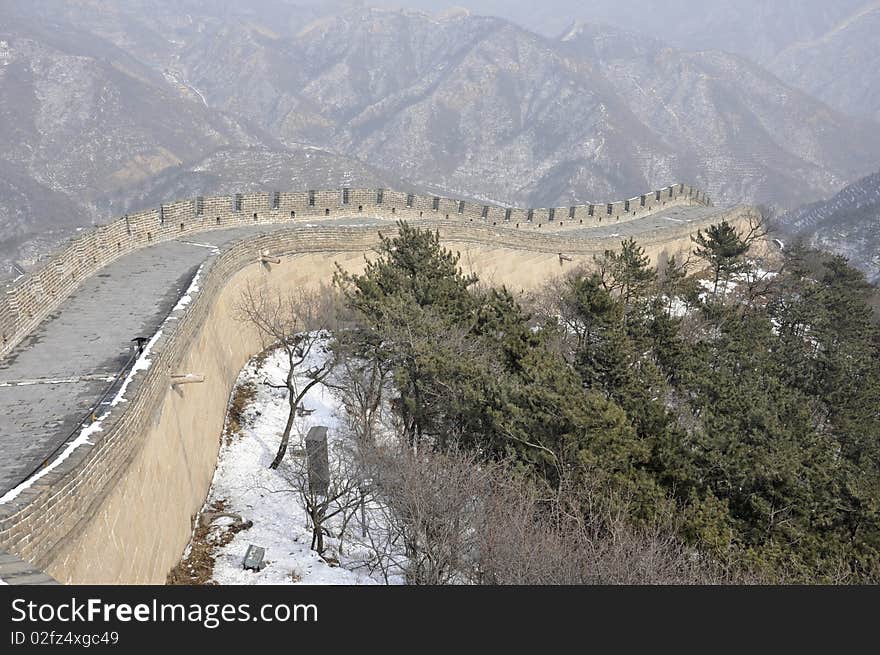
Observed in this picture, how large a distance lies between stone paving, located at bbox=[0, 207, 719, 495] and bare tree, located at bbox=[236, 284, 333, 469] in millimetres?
1491

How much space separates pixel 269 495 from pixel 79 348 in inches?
162

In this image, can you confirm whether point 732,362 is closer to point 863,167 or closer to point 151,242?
point 151,242

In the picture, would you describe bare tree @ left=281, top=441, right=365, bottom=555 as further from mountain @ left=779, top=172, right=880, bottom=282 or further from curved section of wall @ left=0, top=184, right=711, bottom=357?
mountain @ left=779, top=172, right=880, bottom=282

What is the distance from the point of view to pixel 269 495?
38.1ft

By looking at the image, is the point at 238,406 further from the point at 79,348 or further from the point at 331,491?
the point at 79,348

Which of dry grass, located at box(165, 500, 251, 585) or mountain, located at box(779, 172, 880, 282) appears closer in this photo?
dry grass, located at box(165, 500, 251, 585)

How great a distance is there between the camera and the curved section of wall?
9914 mm

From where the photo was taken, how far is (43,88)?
113m

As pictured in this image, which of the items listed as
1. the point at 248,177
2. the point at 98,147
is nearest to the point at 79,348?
the point at 248,177

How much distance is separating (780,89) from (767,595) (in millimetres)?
201690

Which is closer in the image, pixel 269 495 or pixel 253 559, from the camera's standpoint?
pixel 253 559

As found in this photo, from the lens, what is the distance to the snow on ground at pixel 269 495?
962cm

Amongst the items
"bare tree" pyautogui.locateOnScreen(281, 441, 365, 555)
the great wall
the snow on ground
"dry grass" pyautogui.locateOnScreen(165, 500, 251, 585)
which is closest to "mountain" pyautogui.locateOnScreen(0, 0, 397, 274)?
the great wall

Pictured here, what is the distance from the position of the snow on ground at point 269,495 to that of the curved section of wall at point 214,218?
386cm
